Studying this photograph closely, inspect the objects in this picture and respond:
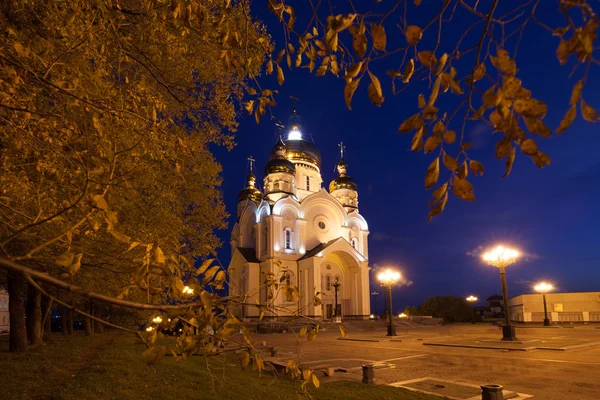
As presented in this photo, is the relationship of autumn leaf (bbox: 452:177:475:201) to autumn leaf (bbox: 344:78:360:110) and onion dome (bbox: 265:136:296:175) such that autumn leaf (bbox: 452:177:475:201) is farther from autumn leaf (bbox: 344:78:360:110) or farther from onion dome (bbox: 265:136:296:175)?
onion dome (bbox: 265:136:296:175)

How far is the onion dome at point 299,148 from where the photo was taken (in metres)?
54.8

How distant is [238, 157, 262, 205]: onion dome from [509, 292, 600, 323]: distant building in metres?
32.0

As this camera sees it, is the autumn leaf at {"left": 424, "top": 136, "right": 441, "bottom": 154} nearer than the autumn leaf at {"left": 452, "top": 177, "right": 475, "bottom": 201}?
No

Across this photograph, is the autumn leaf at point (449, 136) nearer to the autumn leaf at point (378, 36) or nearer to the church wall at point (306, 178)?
the autumn leaf at point (378, 36)

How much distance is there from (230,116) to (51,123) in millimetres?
3976

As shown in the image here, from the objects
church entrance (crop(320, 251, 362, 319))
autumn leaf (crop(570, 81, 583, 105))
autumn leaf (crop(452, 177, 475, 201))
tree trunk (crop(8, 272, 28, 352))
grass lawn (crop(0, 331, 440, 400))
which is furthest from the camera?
church entrance (crop(320, 251, 362, 319))

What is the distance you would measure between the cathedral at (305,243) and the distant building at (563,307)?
52.8ft

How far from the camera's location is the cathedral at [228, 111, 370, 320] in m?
43.2

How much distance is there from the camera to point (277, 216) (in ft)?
144

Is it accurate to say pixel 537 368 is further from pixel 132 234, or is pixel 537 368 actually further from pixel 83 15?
pixel 83 15

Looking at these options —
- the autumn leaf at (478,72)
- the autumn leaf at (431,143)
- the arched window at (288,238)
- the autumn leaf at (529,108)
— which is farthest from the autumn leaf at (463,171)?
the arched window at (288,238)

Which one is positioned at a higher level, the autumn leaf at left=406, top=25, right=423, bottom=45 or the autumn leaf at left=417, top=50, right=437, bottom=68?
the autumn leaf at left=406, top=25, right=423, bottom=45

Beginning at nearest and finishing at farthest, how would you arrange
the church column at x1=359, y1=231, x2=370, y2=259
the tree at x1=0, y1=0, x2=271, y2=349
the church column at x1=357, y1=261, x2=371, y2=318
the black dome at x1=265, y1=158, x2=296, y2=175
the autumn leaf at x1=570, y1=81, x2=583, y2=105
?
the autumn leaf at x1=570, y1=81, x2=583, y2=105, the tree at x1=0, y1=0, x2=271, y2=349, the church column at x1=357, y1=261, x2=371, y2=318, the black dome at x1=265, y1=158, x2=296, y2=175, the church column at x1=359, y1=231, x2=370, y2=259

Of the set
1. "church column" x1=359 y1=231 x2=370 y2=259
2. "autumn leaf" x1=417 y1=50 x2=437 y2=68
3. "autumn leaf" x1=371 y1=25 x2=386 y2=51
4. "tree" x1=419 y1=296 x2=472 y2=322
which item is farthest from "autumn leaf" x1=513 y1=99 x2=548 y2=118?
"tree" x1=419 y1=296 x2=472 y2=322
